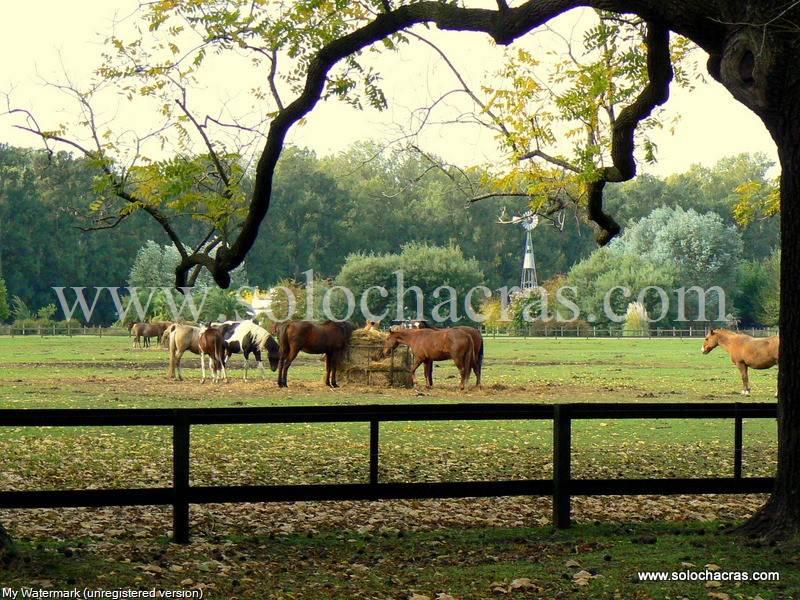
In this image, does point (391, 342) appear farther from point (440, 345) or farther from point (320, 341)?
point (320, 341)

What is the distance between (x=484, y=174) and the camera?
17844 mm

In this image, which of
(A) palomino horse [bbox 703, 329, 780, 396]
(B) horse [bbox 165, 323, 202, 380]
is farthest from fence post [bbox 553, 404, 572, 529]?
(B) horse [bbox 165, 323, 202, 380]

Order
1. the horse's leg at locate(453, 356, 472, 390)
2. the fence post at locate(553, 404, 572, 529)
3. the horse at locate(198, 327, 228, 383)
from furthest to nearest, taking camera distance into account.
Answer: the horse at locate(198, 327, 228, 383) < the horse's leg at locate(453, 356, 472, 390) < the fence post at locate(553, 404, 572, 529)

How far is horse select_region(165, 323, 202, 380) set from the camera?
33938 mm

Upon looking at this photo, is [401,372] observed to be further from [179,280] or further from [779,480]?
[779,480]

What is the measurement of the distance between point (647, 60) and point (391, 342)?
16806mm

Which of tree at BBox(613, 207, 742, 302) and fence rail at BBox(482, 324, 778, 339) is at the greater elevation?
tree at BBox(613, 207, 742, 302)

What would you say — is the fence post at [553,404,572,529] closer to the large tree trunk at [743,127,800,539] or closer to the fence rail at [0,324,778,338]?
the large tree trunk at [743,127,800,539]

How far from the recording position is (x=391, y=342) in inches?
1110

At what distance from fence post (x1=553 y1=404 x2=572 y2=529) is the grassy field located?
0.28 m

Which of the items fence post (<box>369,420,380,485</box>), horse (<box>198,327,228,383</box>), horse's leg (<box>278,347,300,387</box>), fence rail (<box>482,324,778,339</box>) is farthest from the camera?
fence rail (<box>482,324,778,339</box>)

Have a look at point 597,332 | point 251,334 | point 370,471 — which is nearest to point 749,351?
point 251,334

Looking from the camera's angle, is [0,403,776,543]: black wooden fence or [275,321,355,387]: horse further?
[275,321,355,387]: horse

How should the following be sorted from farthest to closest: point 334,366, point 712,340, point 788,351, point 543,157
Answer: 1. point 712,340
2. point 334,366
3. point 543,157
4. point 788,351
